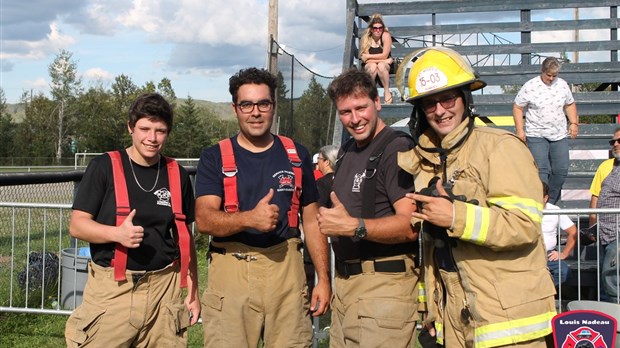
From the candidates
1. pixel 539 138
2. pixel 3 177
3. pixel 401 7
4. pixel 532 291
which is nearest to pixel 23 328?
pixel 3 177

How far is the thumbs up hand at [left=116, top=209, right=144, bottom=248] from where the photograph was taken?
3.05 m

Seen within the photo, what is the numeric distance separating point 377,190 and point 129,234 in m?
1.22

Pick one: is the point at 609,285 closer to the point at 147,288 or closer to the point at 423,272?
the point at 423,272

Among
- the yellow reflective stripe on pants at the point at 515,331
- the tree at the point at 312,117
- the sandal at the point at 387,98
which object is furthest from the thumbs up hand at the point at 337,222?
the tree at the point at 312,117

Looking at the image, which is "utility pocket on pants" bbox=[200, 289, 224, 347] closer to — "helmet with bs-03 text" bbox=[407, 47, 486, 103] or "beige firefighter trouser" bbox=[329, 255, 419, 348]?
"beige firefighter trouser" bbox=[329, 255, 419, 348]

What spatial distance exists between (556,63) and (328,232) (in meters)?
6.62

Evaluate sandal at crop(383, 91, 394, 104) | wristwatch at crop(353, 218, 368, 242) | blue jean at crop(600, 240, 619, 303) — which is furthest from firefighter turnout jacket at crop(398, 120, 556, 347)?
sandal at crop(383, 91, 394, 104)

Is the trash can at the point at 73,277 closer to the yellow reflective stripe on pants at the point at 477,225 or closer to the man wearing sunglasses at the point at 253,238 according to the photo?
the man wearing sunglasses at the point at 253,238

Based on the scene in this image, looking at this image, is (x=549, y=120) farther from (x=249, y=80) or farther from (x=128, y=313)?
(x=128, y=313)

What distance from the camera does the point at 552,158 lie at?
336 inches

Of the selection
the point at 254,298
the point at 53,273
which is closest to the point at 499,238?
the point at 254,298

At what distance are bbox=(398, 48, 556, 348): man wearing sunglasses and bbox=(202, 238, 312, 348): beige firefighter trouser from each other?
807mm

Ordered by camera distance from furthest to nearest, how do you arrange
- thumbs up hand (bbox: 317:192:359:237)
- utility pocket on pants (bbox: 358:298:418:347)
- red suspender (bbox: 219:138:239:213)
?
red suspender (bbox: 219:138:239:213), utility pocket on pants (bbox: 358:298:418:347), thumbs up hand (bbox: 317:192:359:237)

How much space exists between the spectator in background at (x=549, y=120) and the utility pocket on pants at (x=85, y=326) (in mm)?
6652
